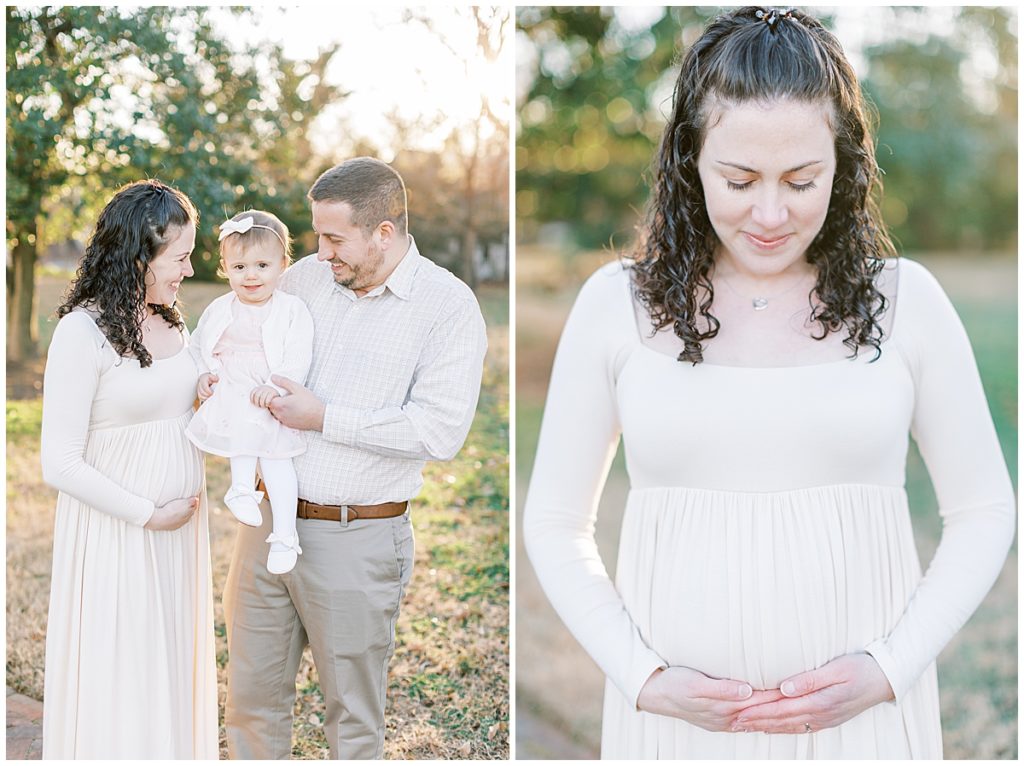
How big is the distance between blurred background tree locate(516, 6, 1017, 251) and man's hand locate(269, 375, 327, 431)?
2692mm

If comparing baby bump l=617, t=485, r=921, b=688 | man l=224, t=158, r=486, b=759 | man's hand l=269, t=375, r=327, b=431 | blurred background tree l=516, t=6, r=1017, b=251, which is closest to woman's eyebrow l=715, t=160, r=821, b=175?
baby bump l=617, t=485, r=921, b=688

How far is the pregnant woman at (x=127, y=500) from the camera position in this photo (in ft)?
7.86

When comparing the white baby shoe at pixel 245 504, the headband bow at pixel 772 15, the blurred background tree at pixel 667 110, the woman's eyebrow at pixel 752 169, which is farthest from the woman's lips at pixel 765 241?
the blurred background tree at pixel 667 110

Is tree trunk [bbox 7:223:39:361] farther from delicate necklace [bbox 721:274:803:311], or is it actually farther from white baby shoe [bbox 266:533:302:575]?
delicate necklace [bbox 721:274:803:311]

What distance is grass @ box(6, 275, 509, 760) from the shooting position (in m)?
3.12

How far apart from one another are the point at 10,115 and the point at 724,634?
236 cm

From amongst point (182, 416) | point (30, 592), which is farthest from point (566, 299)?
point (182, 416)

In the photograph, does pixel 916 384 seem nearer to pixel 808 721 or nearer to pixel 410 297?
pixel 808 721

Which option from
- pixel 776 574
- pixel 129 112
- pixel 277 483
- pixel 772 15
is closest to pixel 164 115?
pixel 129 112

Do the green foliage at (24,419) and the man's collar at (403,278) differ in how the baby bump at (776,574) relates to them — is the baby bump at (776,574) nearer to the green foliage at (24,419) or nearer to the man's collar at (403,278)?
the man's collar at (403,278)

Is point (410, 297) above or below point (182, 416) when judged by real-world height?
above

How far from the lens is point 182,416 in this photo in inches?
99.3

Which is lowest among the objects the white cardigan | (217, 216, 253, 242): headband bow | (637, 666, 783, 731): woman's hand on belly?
(637, 666, 783, 731): woman's hand on belly

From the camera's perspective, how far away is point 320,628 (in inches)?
98.4
